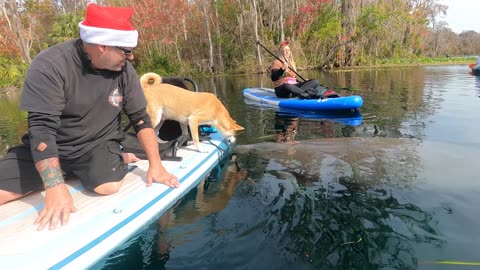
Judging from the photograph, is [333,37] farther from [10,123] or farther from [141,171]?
[141,171]

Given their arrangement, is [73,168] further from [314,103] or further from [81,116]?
[314,103]

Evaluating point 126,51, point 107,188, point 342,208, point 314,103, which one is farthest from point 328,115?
point 126,51

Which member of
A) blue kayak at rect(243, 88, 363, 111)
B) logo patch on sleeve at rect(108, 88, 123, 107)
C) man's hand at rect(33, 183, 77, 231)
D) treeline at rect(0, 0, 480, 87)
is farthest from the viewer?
treeline at rect(0, 0, 480, 87)

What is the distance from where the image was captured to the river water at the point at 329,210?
2922mm

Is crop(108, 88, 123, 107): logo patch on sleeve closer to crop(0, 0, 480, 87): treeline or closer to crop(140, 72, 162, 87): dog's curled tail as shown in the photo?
crop(140, 72, 162, 87): dog's curled tail

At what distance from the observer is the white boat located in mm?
2449

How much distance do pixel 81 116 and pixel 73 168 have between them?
0.55 meters

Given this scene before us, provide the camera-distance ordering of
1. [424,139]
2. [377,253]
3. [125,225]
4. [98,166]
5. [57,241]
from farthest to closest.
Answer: [424,139] → [98,166] → [125,225] → [377,253] → [57,241]

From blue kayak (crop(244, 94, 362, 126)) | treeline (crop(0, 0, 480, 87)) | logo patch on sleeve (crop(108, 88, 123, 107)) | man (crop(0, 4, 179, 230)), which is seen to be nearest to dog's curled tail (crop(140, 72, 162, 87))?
man (crop(0, 4, 179, 230))

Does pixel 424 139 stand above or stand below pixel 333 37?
below

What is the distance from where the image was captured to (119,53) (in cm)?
297

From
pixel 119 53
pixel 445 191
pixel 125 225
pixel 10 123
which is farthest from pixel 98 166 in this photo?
pixel 10 123

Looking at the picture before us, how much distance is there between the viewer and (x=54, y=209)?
274 centimetres

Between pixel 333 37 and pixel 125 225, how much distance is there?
28689mm
